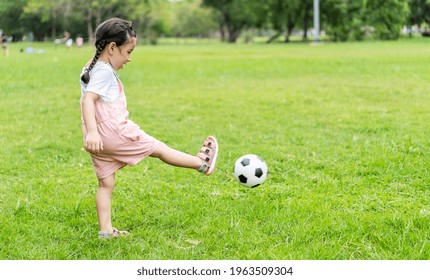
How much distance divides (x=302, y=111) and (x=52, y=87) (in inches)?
266

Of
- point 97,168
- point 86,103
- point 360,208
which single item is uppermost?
point 86,103

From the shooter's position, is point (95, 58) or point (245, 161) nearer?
point (95, 58)

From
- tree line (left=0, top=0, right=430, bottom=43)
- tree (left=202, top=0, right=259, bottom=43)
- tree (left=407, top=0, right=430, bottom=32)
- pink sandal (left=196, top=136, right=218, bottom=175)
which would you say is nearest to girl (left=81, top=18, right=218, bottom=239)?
pink sandal (left=196, top=136, right=218, bottom=175)

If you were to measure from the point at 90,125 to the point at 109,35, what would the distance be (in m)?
0.62

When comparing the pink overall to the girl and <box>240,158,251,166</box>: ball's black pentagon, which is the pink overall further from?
<box>240,158,251,166</box>: ball's black pentagon

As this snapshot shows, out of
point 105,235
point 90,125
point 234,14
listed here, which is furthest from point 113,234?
point 234,14

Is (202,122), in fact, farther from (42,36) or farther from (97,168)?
(42,36)

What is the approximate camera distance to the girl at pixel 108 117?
3.30 metres

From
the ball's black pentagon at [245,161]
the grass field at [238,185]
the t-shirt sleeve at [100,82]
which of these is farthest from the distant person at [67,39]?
the t-shirt sleeve at [100,82]

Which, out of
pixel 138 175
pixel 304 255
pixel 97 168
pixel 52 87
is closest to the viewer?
pixel 304 255

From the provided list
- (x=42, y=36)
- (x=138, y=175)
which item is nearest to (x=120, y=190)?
(x=138, y=175)

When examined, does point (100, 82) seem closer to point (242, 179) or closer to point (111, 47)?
point (111, 47)

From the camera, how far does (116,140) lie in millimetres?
3434

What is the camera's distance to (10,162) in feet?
18.7
